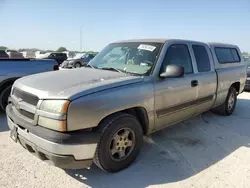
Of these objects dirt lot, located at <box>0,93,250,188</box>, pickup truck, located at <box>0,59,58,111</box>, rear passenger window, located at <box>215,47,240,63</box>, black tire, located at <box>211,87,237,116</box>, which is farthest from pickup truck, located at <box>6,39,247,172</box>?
pickup truck, located at <box>0,59,58,111</box>

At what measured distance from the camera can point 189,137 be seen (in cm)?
437

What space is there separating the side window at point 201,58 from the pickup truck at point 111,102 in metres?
0.02

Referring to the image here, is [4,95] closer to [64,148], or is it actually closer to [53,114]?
[53,114]

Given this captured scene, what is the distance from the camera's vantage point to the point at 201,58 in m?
4.44

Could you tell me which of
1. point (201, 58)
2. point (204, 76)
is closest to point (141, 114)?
point (204, 76)

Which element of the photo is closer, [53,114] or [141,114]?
[53,114]

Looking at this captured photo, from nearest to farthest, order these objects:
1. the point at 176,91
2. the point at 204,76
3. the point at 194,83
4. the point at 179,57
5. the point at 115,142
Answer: the point at 115,142, the point at 176,91, the point at 179,57, the point at 194,83, the point at 204,76

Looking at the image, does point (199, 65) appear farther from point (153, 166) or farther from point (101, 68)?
point (153, 166)

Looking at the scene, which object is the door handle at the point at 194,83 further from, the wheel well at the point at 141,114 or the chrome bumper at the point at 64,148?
the chrome bumper at the point at 64,148

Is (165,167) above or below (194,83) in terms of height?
below

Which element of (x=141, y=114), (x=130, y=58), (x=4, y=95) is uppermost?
(x=130, y=58)

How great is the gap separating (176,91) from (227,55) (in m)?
2.79

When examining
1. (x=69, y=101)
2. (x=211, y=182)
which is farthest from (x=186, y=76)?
(x=69, y=101)

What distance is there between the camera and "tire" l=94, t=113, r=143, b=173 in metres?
2.74
